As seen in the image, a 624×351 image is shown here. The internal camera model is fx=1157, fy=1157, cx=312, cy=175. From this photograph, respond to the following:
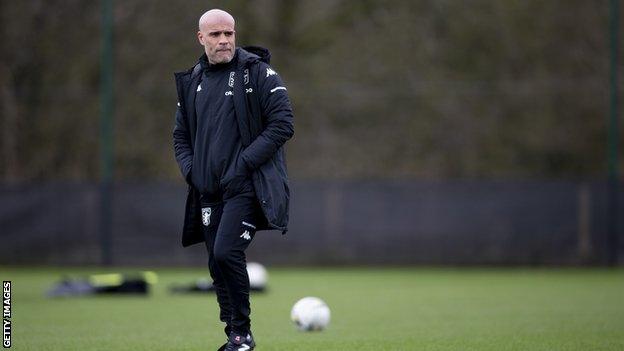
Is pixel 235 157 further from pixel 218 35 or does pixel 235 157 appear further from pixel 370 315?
pixel 370 315

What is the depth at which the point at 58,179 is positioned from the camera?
18.0 metres

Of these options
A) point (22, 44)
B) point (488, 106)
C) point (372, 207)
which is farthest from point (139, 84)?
point (488, 106)

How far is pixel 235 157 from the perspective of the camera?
263 inches

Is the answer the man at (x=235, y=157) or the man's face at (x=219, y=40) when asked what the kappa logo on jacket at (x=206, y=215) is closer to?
the man at (x=235, y=157)

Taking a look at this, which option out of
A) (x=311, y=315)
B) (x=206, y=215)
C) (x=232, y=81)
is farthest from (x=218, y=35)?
(x=311, y=315)

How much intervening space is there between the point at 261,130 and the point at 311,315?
242cm

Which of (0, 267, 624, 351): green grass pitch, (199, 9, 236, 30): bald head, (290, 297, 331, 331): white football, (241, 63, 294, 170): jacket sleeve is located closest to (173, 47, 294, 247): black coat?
(241, 63, 294, 170): jacket sleeve

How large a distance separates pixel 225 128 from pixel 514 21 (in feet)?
44.3

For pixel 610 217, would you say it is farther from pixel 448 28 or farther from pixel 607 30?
pixel 448 28

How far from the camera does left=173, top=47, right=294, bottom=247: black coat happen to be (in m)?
6.61

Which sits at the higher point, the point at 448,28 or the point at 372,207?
the point at 448,28

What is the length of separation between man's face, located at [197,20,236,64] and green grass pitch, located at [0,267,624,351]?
1987 millimetres

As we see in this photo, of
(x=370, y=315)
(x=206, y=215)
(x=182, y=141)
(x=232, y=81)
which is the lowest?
(x=370, y=315)

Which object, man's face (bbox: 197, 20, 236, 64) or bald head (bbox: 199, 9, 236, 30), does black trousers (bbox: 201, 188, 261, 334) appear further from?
bald head (bbox: 199, 9, 236, 30)
